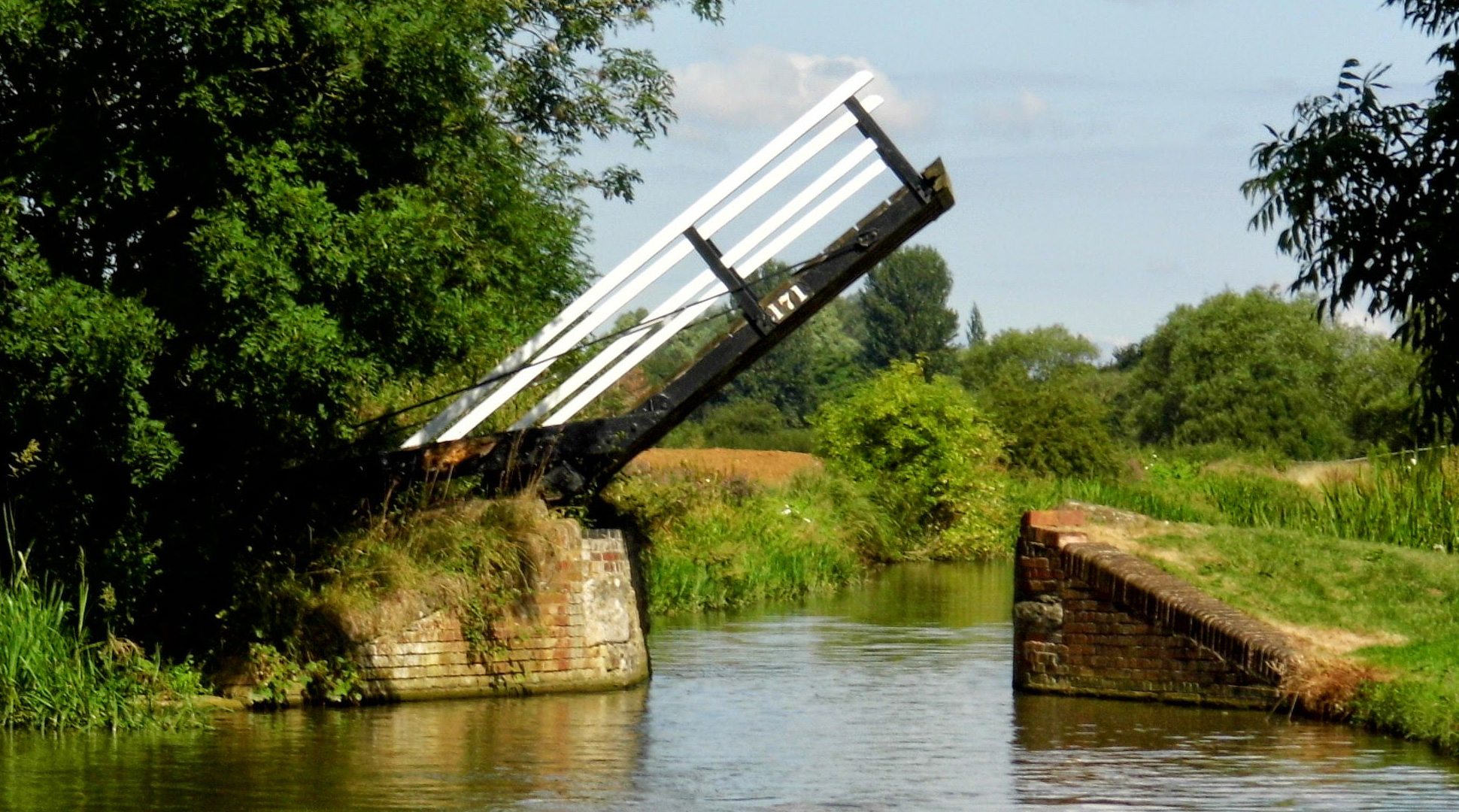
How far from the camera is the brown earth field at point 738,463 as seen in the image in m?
35.3

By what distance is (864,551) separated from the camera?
36.4 m

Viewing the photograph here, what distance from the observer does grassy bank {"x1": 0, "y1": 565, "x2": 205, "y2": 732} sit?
525 inches

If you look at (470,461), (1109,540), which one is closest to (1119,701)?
(1109,540)

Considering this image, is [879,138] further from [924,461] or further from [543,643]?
[924,461]

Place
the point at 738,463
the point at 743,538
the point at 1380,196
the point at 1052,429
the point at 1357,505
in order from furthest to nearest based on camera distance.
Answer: the point at 1052,429 → the point at 738,463 → the point at 743,538 → the point at 1357,505 → the point at 1380,196

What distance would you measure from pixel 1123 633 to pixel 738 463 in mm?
38536

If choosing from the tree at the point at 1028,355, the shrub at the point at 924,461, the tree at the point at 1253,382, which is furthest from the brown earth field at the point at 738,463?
the tree at the point at 1028,355

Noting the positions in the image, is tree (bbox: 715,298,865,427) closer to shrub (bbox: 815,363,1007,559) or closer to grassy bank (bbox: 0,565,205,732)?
shrub (bbox: 815,363,1007,559)

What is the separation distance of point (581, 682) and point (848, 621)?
8271 millimetres

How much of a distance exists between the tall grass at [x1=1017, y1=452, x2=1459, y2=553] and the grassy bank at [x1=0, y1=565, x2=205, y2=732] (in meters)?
10.9

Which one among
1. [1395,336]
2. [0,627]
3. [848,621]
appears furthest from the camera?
[848,621]

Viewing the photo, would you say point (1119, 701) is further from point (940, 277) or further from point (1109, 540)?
point (940, 277)

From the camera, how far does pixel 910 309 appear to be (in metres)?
115

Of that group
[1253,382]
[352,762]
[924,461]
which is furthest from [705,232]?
[1253,382]
